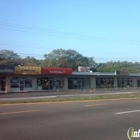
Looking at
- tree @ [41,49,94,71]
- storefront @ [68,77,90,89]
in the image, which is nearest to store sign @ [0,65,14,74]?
storefront @ [68,77,90,89]

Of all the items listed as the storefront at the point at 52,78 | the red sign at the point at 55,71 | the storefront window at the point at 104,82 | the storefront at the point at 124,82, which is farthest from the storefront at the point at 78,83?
the storefront at the point at 124,82

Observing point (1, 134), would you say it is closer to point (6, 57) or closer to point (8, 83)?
point (8, 83)

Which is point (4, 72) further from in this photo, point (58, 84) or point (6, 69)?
point (58, 84)

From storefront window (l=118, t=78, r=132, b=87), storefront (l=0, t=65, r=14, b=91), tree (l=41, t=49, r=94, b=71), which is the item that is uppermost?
tree (l=41, t=49, r=94, b=71)

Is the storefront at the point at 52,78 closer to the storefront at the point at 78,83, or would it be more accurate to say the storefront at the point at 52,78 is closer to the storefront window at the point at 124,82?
the storefront at the point at 78,83

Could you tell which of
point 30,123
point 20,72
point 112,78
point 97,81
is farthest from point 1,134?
point 112,78

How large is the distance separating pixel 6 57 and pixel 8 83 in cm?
4221

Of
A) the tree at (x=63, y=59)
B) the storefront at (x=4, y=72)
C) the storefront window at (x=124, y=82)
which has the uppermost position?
the tree at (x=63, y=59)

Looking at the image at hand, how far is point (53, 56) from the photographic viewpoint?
81.4 meters

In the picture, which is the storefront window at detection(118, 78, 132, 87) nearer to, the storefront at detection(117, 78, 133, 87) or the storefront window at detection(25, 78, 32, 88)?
the storefront at detection(117, 78, 133, 87)

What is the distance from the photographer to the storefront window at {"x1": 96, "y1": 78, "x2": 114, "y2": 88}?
166 feet

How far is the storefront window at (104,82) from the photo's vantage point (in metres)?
50.5

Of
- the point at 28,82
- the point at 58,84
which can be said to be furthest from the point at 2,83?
the point at 58,84

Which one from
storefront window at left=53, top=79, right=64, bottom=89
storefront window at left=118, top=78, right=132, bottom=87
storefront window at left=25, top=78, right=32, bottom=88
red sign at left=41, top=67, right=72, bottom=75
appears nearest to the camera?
storefront window at left=25, top=78, right=32, bottom=88
